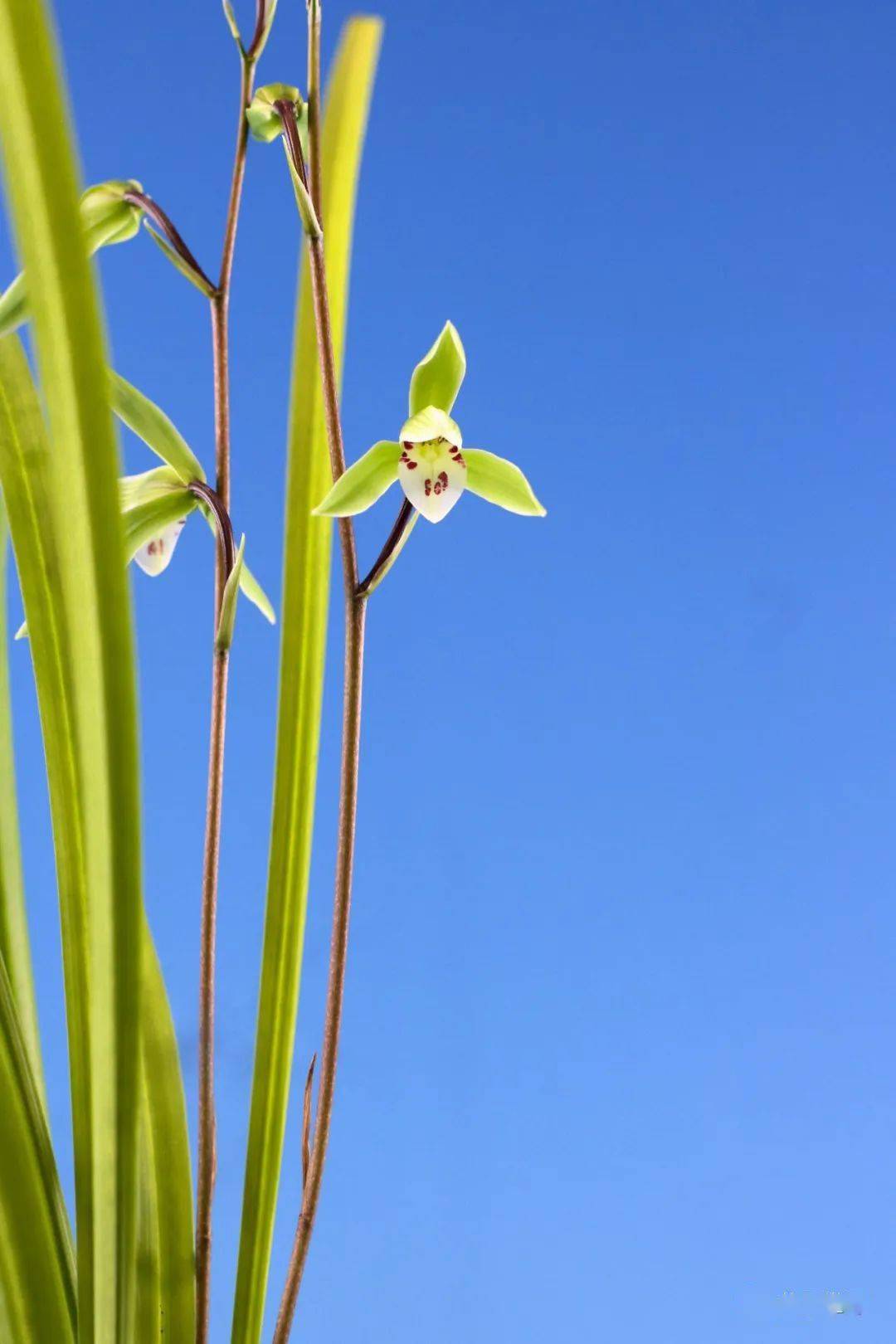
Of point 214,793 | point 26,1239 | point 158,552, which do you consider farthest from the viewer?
point 158,552

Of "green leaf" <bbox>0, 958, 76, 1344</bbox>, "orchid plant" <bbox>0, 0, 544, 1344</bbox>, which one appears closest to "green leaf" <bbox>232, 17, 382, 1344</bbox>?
"orchid plant" <bbox>0, 0, 544, 1344</bbox>

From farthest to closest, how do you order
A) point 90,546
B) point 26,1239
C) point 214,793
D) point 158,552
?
1. point 158,552
2. point 214,793
3. point 26,1239
4. point 90,546

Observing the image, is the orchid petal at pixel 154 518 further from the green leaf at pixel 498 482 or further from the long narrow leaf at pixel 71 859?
the green leaf at pixel 498 482

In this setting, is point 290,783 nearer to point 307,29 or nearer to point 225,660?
point 225,660

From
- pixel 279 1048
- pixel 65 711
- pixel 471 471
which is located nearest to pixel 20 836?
pixel 65 711

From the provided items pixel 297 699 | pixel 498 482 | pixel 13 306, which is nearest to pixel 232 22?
pixel 13 306

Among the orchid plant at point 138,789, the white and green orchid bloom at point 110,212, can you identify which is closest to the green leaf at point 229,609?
the orchid plant at point 138,789

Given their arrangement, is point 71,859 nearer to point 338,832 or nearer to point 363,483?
point 338,832

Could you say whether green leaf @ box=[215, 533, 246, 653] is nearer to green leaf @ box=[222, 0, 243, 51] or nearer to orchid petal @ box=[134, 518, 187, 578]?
orchid petal @ box=[134, 518, 187, 578]
